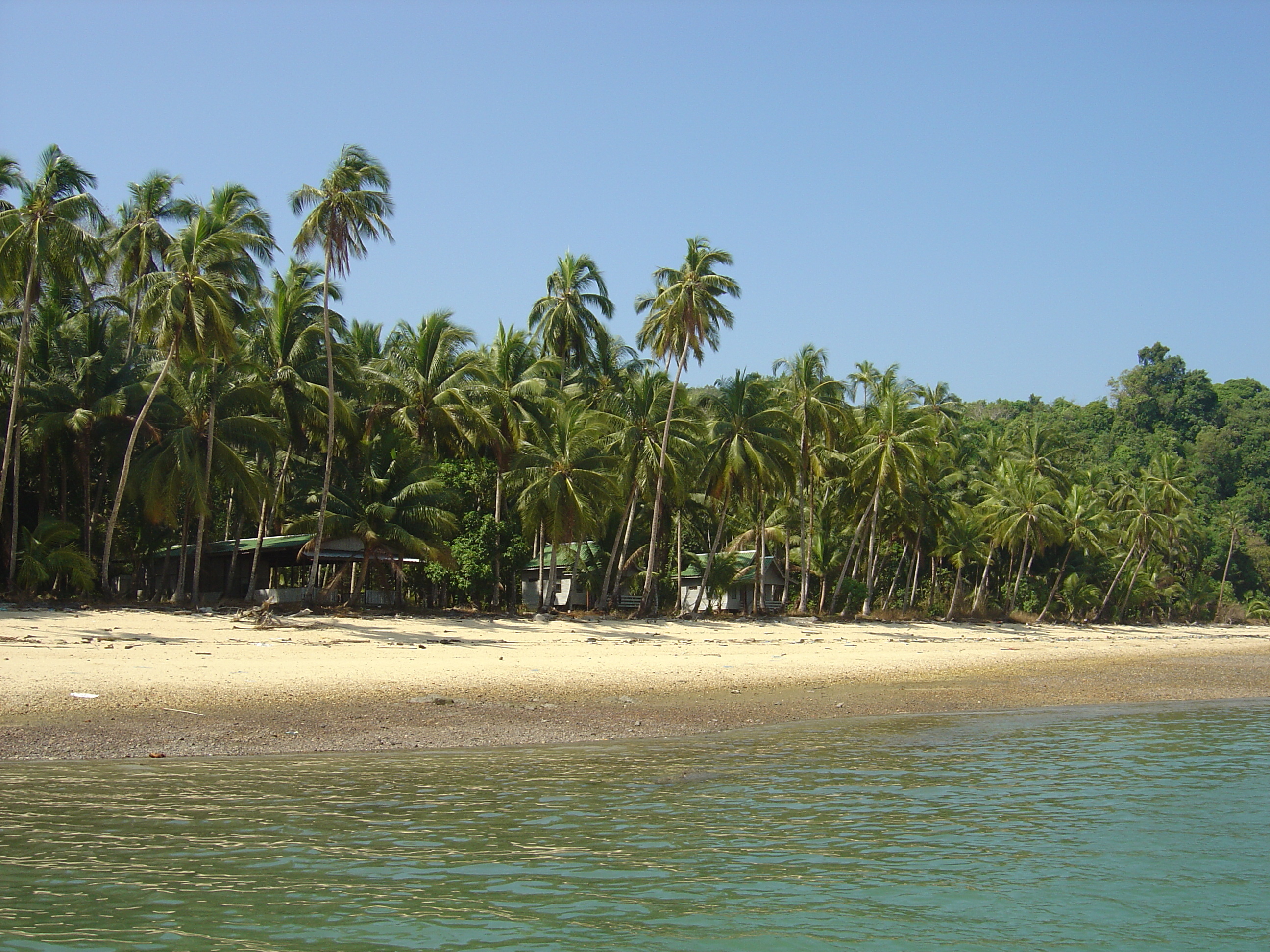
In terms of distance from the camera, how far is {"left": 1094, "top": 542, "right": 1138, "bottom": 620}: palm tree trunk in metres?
59.9

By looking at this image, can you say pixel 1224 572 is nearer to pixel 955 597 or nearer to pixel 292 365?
pixel 955 597

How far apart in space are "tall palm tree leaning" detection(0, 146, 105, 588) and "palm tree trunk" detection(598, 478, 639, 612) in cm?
1816

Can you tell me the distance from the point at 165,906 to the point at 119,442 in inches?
1006

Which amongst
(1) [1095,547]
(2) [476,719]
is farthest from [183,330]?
(1) [1095,547]

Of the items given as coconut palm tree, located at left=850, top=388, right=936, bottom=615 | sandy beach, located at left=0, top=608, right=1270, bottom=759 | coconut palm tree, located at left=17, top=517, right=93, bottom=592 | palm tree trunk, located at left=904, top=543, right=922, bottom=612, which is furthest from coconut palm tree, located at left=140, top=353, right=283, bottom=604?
palm tree trunk, located at left=904, top=543, right=922, bottom=612

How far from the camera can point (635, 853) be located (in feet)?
28.0

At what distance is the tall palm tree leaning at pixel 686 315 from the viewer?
3516 cm

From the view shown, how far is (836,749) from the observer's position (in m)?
13.6

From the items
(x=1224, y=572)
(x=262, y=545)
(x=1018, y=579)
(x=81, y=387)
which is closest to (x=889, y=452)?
(x=1018, y=579)

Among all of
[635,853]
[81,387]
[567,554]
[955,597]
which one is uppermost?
[81,387]

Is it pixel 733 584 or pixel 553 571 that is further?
pixel 733 584

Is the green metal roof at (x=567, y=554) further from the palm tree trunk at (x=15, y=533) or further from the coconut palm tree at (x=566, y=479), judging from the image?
the palm tree trunk at (x=15, y=533)

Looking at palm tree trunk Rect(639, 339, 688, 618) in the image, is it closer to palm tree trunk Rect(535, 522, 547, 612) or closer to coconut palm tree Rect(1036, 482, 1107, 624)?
palm tree trunk Rect(535, 522, 547, 612)

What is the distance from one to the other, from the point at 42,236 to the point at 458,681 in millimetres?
16811
